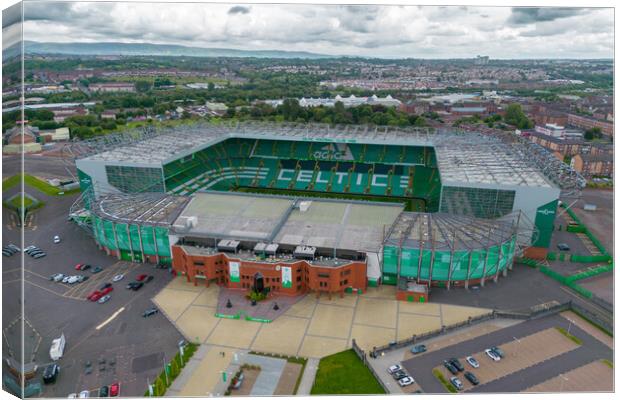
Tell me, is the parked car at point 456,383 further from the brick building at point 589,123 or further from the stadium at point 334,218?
the brick building at point 589,123

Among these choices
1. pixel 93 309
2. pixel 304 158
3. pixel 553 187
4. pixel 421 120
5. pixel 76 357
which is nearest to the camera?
pixel 76 357

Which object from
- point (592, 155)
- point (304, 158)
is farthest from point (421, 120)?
point (304, 158)

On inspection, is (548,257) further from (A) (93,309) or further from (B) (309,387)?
(A) (93,309)

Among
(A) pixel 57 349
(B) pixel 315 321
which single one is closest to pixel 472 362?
(B) pixel 315 321

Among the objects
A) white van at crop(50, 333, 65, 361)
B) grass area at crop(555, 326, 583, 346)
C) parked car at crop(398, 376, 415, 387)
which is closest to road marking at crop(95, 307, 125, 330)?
white van at crop(50, 333, 65, 361)

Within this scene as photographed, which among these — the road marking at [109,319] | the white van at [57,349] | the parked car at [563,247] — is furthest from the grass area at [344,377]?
the parked car at [563,247]

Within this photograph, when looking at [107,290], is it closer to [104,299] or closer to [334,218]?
[104,299]
